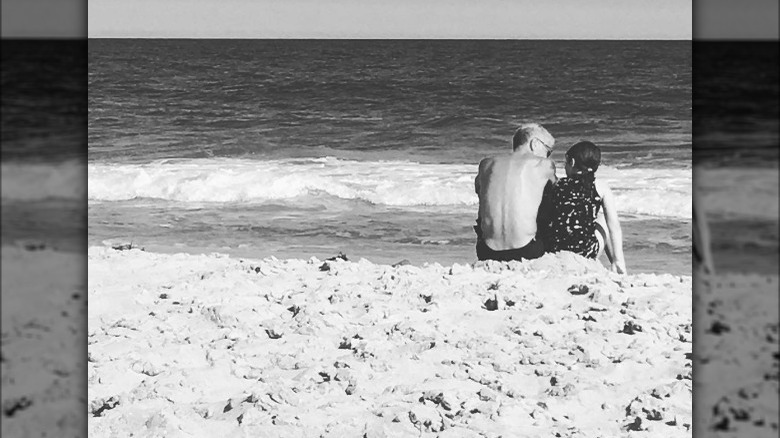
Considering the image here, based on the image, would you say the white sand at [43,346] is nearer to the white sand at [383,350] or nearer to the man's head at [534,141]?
the white sand at [383,350]

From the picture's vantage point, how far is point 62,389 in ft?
11.2

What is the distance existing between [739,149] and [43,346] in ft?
23.1

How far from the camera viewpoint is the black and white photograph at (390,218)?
2711 mm

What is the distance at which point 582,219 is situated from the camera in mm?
3152

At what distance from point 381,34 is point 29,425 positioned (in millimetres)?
1880

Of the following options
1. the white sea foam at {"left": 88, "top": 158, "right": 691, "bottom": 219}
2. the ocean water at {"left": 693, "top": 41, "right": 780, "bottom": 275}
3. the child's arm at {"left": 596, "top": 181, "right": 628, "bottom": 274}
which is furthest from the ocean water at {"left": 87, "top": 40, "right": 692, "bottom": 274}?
the ocean water at {"left": 693, "top": 41, "right": 780, "bottom": 275}

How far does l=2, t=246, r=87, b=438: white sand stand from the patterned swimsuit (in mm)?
1618

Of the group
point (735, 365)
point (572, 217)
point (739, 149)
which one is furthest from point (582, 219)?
point (739, 149)

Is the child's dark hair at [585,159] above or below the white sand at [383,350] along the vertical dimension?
above

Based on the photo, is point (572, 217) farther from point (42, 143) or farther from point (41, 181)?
point (42, 143)

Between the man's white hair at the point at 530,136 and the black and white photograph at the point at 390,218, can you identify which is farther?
the man's white hair at the point at 530,136

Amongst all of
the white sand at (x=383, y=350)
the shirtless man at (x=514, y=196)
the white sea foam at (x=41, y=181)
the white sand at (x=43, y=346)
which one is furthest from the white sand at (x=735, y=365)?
the white sea foam at (x=41, y=181)

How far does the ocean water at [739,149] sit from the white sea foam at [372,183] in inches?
74.3

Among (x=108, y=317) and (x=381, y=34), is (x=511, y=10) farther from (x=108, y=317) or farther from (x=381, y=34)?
(x=108, y=317)
